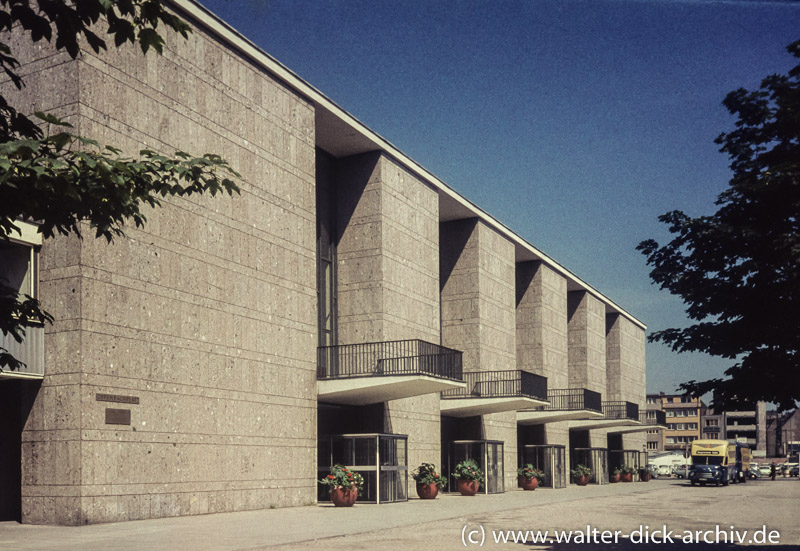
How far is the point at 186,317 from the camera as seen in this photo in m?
24.5

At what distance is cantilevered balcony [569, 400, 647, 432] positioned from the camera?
6035cm

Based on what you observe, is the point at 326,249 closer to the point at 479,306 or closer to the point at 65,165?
the point at 479,306

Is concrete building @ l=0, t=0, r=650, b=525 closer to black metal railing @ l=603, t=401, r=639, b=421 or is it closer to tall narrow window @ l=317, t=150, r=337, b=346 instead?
tall narrow window @ l=317, t=150, r=337, b=346

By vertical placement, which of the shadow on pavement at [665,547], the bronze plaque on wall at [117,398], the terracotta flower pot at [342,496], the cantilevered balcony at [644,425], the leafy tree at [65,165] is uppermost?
the leafy tree at [65,165]

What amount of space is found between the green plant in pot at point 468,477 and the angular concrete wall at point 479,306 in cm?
519

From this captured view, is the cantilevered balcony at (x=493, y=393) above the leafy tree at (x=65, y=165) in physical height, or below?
below

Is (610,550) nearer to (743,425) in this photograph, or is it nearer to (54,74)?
(54,74)

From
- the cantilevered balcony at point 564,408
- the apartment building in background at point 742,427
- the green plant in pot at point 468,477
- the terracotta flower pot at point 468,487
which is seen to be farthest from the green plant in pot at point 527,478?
the apartment building in background at point 742,427

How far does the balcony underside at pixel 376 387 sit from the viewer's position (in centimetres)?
3006

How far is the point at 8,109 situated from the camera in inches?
302

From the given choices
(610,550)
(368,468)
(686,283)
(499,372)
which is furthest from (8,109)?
(499,372)

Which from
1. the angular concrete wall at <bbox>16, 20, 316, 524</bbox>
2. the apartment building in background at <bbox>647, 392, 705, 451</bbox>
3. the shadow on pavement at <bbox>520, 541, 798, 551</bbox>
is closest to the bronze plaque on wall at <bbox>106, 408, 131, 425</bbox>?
the angular concrete wall at <bbox>16, 20, 316, 524</bbox>

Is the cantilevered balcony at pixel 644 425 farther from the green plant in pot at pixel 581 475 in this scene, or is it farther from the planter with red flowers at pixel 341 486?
the planter with red flowers at pixel 341 486

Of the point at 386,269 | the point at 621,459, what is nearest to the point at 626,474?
the point at 621,459
